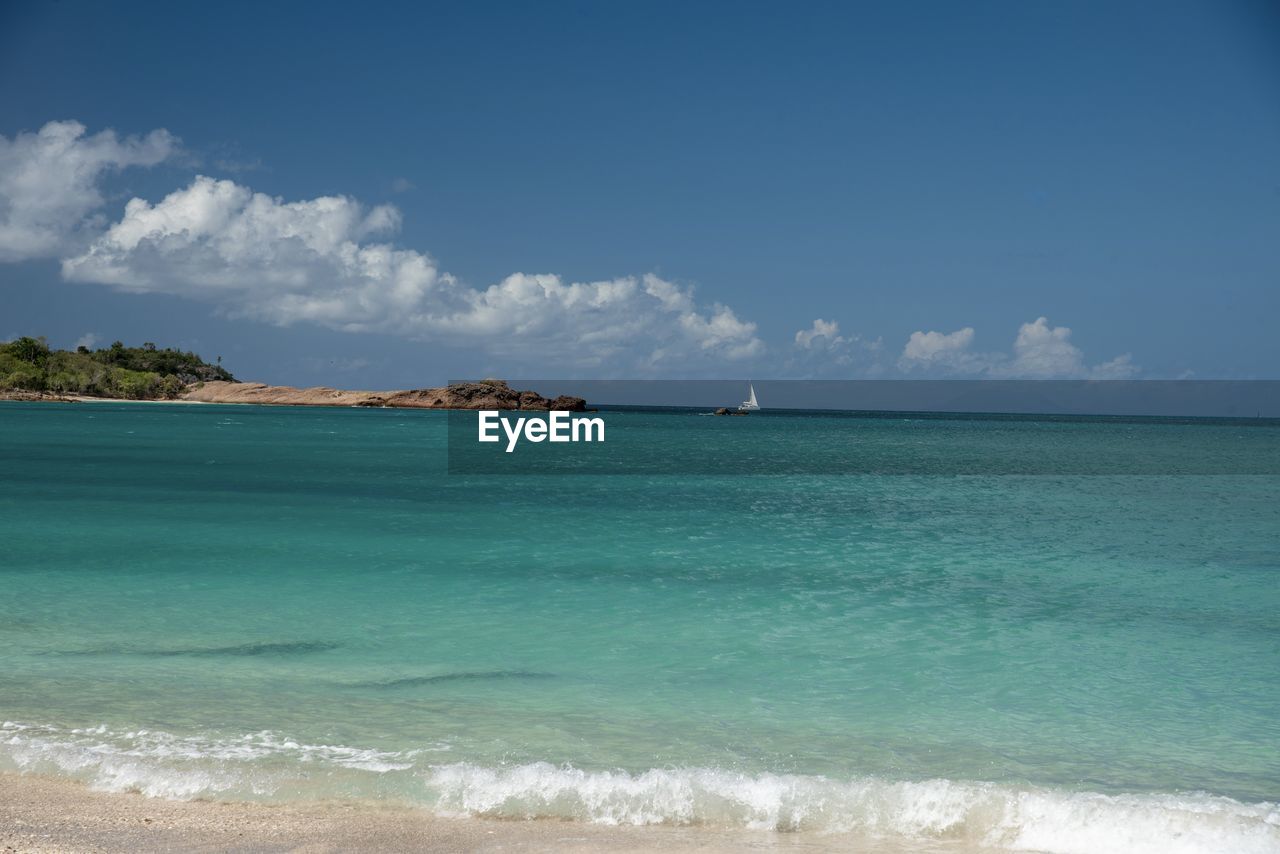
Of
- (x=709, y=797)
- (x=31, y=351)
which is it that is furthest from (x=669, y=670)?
(x=31, y=351)

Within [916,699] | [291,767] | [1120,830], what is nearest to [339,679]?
[291,767]

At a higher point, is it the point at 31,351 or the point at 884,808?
the point at 31,351

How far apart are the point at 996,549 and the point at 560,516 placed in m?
11.0

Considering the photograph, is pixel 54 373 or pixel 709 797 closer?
pixel 709 797

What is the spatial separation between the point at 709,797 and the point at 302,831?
2687 millimetres

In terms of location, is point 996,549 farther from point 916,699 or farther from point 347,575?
point 347,575

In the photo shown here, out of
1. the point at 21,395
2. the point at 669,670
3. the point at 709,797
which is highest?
the point at 21,395

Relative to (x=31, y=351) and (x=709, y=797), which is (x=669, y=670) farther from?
(x=31, y=351)

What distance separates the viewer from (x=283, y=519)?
22828mm

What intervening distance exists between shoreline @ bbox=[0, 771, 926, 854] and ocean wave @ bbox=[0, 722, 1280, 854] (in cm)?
15

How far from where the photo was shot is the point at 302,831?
5.75m

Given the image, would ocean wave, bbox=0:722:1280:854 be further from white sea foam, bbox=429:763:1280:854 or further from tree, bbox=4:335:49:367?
tree, bbox=4:335:49:367

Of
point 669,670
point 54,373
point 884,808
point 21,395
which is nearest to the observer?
point 884,808

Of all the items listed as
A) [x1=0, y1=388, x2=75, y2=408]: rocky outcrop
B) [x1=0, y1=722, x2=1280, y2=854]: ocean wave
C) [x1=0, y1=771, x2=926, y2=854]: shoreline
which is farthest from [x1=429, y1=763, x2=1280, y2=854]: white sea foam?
[x1=0, y1=388, x2=75, y2=408]: rocky outcrop
